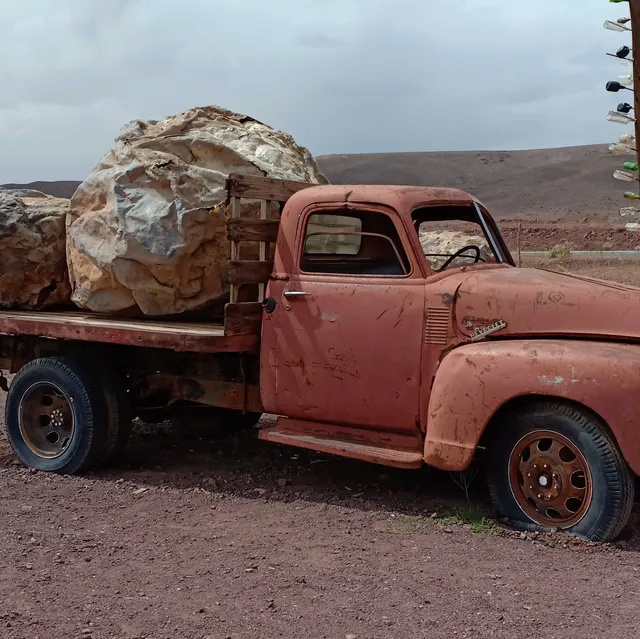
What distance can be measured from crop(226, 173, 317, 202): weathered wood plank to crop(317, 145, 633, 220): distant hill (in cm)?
3835

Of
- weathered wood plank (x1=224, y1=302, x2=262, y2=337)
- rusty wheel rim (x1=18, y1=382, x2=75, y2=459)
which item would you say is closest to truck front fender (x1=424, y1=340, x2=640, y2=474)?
weathered wood plank (x1=224, y1=302, x2=262, y2=337)

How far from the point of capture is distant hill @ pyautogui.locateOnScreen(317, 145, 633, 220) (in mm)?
55438

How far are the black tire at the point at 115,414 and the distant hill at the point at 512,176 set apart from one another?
39671mm

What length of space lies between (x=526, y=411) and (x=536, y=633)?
134 cm

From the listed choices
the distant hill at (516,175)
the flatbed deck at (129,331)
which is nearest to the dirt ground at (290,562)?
the flatbed deck at (129,331)

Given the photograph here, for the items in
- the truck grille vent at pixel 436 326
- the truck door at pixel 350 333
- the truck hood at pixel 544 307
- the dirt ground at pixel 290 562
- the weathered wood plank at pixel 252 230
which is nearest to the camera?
the dirt ground at pixel 290 562

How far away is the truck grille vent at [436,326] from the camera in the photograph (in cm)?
482

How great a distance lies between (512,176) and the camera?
72.6 meters

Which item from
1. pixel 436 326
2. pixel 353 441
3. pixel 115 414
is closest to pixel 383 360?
pixel 436 326

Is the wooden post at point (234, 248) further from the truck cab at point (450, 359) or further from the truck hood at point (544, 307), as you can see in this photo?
the truck hood at point (544, 307)

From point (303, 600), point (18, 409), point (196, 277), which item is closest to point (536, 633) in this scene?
point (303, 600)

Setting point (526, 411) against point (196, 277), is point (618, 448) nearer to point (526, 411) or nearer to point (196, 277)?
point (526, 411)

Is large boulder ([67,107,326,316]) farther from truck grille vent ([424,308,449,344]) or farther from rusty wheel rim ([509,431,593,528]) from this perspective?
rusty wheel rim ([509,431,593,528])

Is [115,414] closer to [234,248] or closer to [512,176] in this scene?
[234,248]
